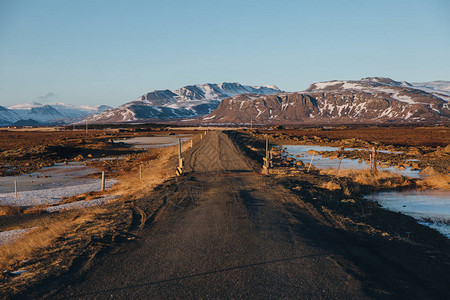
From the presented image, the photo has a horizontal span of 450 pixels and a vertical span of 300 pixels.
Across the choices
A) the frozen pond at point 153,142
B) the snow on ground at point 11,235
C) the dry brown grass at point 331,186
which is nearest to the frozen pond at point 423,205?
the dry brown grass at point 331,186

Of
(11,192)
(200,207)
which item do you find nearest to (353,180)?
(200,207)

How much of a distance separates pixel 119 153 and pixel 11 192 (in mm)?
26810

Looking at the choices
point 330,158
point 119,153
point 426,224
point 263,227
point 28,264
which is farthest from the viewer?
point 119,153

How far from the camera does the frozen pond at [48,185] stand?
20844mm

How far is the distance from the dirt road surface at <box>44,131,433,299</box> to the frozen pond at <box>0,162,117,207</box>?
36.8 ft

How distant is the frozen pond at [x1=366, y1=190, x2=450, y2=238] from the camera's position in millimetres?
14226

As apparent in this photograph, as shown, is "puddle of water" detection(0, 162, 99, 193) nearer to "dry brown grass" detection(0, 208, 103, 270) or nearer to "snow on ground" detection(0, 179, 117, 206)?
"snow on ground" detection(0, 179, 117, 206)

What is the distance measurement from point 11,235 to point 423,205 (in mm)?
18908

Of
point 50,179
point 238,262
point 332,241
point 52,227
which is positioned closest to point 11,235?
point 52,227

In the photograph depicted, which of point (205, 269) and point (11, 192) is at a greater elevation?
point (205, 269)

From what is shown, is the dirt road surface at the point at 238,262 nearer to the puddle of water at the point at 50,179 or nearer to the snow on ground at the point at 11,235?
the snow on ground at the point at 11,235

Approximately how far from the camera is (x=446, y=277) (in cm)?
821

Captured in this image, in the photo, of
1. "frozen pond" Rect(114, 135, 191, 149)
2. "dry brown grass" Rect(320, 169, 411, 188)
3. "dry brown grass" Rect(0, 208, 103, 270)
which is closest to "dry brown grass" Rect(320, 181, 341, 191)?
"dry brown grass" Rect(320, 169, 411, 188)

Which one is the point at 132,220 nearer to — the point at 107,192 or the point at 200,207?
the point at 200,207
